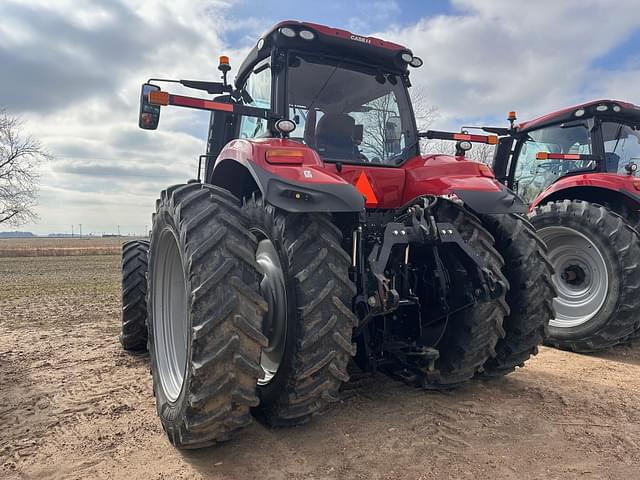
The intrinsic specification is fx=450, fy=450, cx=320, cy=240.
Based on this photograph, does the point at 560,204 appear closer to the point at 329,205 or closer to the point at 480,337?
the point at 480,337

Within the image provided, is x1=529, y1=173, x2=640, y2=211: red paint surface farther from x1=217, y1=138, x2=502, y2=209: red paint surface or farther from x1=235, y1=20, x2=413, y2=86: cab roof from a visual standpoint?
x1=235, y1=20, x2=413, y2=86: cab roof

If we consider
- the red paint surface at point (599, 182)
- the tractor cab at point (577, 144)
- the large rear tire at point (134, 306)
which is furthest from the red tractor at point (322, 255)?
the tractor cab at point (577, 144)

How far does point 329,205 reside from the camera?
8.05 ft

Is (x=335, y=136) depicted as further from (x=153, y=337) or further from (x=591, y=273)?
(x=591, y=273)

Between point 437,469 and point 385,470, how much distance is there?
27cm

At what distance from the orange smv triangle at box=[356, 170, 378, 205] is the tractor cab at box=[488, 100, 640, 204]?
3.82 m

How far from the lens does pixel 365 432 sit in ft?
8.98

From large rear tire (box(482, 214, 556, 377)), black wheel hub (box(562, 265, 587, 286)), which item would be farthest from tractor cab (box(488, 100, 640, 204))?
large rear tire (box(482, 214, 556, 377))

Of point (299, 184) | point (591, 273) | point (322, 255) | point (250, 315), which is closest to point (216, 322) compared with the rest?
point (250, 315)

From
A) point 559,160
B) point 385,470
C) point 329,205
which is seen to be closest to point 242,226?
point 329,205

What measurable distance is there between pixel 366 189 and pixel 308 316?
1206 mm

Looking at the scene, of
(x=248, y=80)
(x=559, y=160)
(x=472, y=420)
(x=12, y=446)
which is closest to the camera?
(x=12, y=446)

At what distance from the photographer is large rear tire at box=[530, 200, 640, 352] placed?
186 inches

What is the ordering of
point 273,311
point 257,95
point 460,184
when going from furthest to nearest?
point 257,95, point 460,184, point 273,311
